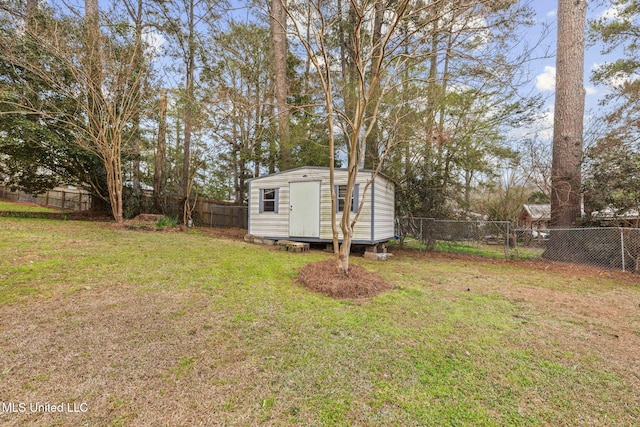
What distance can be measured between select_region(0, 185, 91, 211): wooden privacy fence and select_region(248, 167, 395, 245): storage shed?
11979 mm

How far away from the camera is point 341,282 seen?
12.5ft

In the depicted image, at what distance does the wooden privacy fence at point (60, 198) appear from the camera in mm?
14672

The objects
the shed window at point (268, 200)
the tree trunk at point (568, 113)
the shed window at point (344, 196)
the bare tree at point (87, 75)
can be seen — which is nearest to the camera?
the tree trunk at point (568, 113)

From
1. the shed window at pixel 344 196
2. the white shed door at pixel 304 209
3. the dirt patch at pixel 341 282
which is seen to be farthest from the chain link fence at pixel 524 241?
the dirt patch at pixel 341 282

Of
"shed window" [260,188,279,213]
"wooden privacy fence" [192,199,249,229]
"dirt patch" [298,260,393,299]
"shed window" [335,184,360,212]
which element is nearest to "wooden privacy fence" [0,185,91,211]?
"wooden privacy fence" [192,199,249,229]

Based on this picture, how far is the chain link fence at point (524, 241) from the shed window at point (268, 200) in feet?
14.5

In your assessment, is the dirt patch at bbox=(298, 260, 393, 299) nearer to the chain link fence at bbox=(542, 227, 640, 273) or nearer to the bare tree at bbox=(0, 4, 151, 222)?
the chain link fence at bbox=(542, 227, 640, 273)

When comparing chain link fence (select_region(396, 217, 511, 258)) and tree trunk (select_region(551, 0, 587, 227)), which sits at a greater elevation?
tree trunk (select_region(551, 0, 587, 227))

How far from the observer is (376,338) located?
2430 mm

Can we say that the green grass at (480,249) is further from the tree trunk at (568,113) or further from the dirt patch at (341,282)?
the dirt patch at (341,282)

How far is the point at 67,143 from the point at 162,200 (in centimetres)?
382

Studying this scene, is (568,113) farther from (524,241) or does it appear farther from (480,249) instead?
(480,249)

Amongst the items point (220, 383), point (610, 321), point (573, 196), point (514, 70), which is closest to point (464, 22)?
point (514, 70)

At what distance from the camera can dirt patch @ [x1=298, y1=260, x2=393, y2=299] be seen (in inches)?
143
